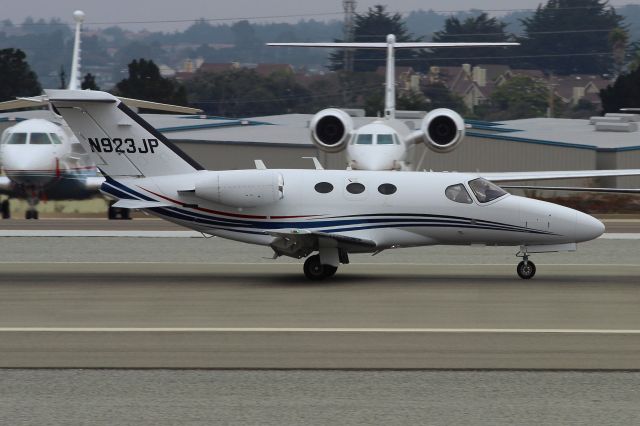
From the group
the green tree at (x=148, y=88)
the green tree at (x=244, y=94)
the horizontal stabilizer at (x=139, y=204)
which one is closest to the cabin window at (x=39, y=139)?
the horizontal stabilizer at (x=139, y=204)

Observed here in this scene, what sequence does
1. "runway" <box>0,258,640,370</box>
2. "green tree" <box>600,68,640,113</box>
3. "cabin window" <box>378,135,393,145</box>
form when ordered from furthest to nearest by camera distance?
"green tree" <box>600,68,640,113</box> → "cabin window" <box>378,135,393,145</box> → "runway" <box>0,258,640,370</box>

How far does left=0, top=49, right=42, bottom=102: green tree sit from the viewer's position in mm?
103188

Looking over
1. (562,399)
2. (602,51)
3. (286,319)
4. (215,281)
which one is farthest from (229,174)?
(602,51)

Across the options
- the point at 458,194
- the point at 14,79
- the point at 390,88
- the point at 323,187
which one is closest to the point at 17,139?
the point at 390,88

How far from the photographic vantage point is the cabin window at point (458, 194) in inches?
832

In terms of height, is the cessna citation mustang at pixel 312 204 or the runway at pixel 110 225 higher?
the cessna citation mustang at pixel 312 204

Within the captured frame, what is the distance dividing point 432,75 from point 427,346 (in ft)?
460

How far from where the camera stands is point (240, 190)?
822 inches

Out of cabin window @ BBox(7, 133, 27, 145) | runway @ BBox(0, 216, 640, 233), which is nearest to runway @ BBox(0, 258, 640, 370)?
runway @ BBox(0, 216, 640, 233)

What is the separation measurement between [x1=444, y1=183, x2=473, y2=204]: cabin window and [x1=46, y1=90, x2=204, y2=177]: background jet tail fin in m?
4.82

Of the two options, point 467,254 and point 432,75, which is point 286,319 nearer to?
point 467,254

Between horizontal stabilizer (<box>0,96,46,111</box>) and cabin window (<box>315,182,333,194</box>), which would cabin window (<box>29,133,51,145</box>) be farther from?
cabin window (<box>315,182,333,194</box>)

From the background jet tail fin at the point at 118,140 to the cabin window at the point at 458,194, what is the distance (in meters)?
4.82

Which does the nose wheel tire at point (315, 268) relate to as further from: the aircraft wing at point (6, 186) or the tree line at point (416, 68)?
the tree line at point (416, 68)
